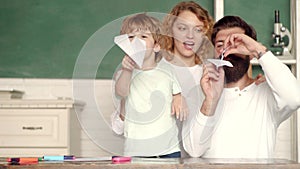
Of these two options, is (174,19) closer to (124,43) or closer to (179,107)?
(124,43)

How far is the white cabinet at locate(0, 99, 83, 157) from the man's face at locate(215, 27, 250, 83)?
1126 millimetres

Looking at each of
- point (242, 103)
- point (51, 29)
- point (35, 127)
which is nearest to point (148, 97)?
point (242, 103)

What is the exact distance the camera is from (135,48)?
6.37ft

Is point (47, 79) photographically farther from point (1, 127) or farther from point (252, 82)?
point (252, 82)

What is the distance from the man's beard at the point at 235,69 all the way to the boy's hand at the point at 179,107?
0.36 meters

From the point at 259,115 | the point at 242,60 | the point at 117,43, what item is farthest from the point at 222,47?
the point at 117,43

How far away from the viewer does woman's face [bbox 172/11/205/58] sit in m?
2.03

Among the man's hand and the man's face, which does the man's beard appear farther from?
the man's hand

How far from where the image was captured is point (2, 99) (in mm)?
3207

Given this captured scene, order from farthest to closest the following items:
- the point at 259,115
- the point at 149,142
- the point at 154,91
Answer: the point at 259,115 < the point at 154,91 < the point at 149,142

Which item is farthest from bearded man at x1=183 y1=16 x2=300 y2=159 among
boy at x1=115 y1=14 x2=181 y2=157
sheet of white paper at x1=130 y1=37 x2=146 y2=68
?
sheet of white paper at x1=130 y1=37 x2=146 y2=68

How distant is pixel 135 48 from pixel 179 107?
9.5 inches

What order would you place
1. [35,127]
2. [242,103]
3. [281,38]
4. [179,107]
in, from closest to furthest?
[179,107]
[242,103]
[35,127]
[281,38]

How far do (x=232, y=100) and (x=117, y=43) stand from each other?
1.75ft
